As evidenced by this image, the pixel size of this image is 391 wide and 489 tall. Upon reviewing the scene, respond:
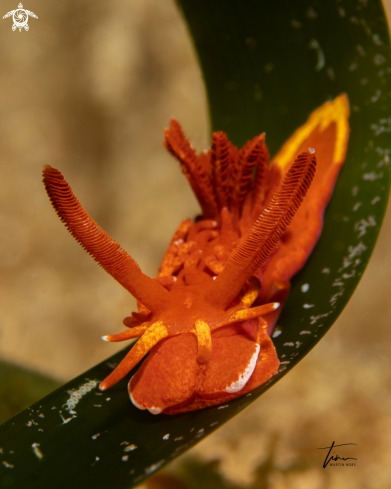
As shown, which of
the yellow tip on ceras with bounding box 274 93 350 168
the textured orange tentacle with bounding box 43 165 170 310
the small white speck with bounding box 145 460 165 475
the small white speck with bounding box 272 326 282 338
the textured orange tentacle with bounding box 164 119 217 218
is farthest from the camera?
the yellow tip on ceras with bounding box 274 93 350 168

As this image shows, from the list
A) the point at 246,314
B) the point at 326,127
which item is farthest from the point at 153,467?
the point at 326,127

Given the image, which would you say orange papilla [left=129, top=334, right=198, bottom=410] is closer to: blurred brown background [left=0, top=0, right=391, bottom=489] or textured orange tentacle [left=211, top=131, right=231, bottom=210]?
blurred brown background [left=0, top=0, right=391, bottom=489]

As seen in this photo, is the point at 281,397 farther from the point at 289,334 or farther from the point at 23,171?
the point at 23,171

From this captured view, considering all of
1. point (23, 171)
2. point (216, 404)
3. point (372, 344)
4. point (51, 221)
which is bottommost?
point (372, 344)

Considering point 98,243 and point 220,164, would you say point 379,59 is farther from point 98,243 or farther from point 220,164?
point 98,243

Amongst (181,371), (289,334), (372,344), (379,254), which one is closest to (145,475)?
(181,371)

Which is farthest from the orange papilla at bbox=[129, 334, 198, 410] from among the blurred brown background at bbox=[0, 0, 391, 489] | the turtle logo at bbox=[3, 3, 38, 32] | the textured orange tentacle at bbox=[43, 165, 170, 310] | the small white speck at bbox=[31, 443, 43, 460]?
the turtle logo at bbox=[3, 3, 38, 32]
